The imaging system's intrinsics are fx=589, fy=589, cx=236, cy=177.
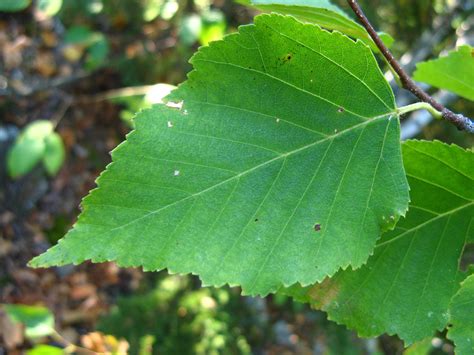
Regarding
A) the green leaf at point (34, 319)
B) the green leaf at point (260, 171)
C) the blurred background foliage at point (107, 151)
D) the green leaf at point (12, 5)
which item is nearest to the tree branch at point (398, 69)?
the green leaf at point (260, 171)

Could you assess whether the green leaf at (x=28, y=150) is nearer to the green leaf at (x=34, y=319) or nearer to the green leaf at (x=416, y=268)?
the green leaf at (x=34, y=319)

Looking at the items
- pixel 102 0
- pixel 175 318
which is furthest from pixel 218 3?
pixel 175 318

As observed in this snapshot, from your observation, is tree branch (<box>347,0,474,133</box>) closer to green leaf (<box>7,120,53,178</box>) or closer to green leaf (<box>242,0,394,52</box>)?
green leaf (<box>242,0,394,52</box>)

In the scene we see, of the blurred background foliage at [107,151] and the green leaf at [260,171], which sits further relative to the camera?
the blurred background foliage at [107,151]

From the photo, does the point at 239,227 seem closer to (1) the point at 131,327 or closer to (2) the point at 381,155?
(2) the point at 381,155

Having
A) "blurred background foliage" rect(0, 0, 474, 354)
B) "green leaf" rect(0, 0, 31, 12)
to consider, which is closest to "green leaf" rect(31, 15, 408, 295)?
"blurred background foliage" rect(0, 0, 474, 354)

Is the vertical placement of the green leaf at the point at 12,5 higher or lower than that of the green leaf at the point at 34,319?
higher

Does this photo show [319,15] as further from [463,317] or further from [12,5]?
[12,5]

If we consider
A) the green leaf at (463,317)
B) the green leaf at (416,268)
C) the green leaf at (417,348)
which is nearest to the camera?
the green leaf at (463,317)
